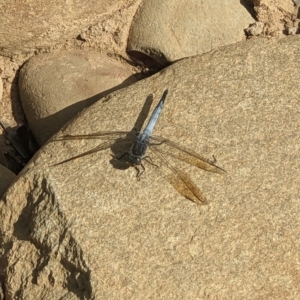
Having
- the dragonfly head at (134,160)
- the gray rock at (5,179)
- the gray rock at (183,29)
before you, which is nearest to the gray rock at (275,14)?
the gray rock at (183,29)

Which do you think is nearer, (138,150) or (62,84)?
(138,150)

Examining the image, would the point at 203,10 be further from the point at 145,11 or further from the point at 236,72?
the point at 236,72

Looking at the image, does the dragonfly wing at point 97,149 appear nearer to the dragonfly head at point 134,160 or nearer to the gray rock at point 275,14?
the dragonfly head at point 134,160

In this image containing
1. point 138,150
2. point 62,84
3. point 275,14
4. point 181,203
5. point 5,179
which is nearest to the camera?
point 181,203

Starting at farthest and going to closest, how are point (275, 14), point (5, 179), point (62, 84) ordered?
point (275, 14)
point (62, 84)
point (5, 179)

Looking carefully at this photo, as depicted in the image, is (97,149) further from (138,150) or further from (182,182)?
(182,182)

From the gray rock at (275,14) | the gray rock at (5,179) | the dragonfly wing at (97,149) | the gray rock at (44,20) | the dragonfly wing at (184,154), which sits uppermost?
the gray rock at (44,20)

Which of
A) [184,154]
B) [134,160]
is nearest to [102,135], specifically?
[134,160]
